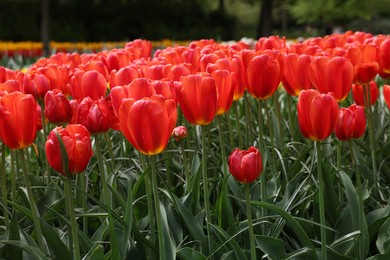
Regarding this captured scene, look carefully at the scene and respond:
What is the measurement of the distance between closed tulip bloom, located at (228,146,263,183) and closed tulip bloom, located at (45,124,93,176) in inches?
14.8

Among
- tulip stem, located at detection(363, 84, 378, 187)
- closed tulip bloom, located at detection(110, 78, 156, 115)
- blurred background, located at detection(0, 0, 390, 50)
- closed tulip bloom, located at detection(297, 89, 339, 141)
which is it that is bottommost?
blurred background, located at detection(0, 0, 390, 50)

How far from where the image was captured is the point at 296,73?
93.0 inches

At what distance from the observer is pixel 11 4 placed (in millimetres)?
25438

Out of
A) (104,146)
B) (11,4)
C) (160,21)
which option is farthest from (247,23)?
(104,146)

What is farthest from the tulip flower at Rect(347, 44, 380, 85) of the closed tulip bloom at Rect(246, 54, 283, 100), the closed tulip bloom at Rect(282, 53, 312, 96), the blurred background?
the blurred background

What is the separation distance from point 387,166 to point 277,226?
0.92 metres

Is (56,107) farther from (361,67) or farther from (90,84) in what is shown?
(361,67)

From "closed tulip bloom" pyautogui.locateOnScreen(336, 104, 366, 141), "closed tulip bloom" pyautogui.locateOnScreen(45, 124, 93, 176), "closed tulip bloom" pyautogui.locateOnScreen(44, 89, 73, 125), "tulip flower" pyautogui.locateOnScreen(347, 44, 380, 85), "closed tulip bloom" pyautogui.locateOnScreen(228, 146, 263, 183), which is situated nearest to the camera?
"closed tulip bloom" pyautogui.locateOnScreen(45, 124, 93, 176)

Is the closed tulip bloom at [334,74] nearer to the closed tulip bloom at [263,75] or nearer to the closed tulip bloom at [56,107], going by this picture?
the closed tulip bloom at [263,75]

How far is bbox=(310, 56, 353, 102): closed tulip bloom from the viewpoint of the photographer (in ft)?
6.95

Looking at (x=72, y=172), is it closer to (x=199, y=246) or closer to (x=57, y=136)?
(x=57, y=136)

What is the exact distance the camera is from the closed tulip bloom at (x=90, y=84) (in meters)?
2.29

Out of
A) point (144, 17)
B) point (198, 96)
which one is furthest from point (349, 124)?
point (144, 17)

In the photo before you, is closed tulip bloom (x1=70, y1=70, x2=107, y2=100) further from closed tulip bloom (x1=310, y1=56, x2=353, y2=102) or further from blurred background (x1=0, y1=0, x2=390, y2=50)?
blurred background (x1=0, y1=0, x2=390, y2=50)
